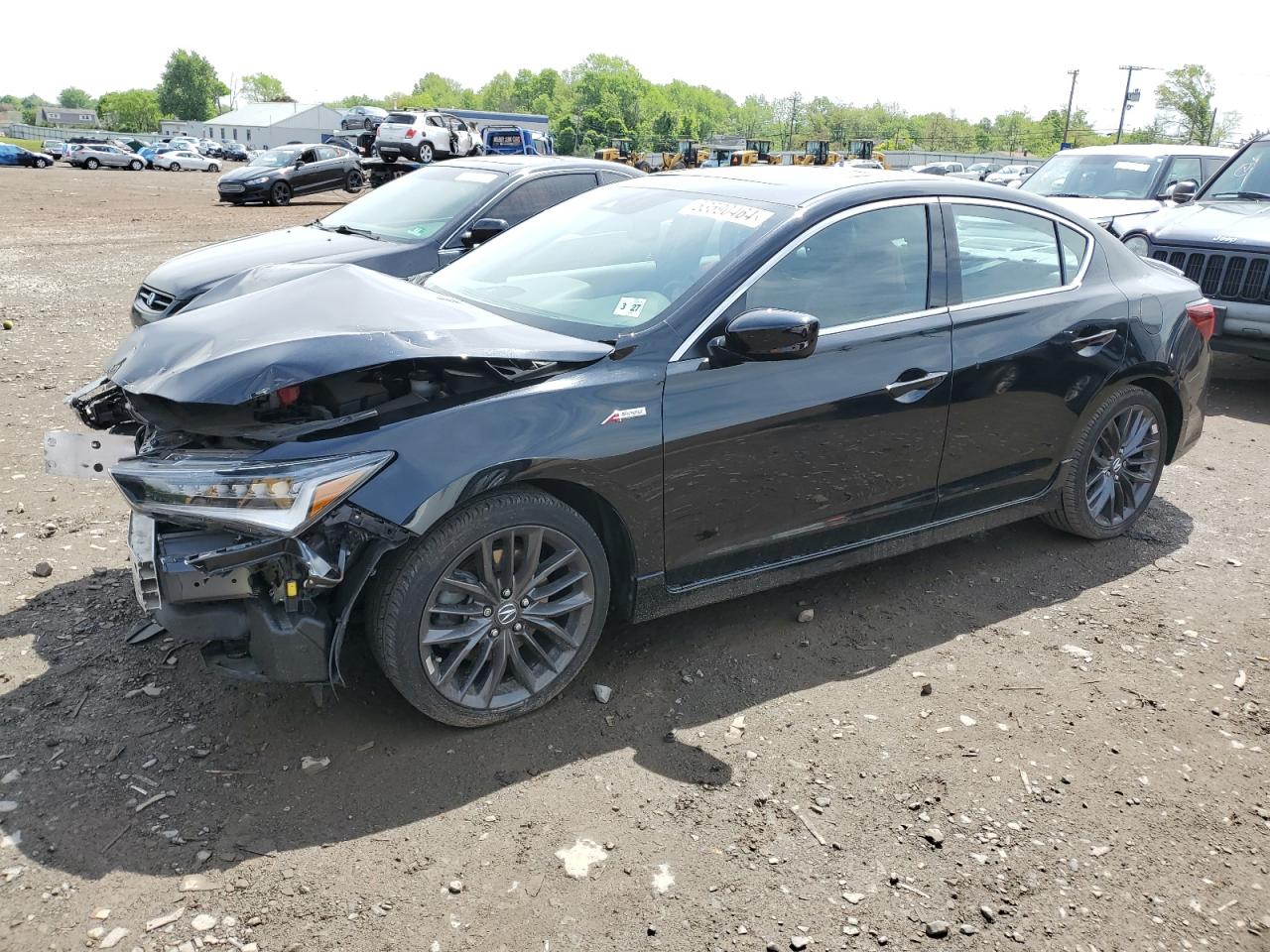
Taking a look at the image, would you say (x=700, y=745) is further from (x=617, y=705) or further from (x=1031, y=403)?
(x=1031, y=403)

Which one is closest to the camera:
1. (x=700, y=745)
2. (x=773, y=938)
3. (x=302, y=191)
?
(x=773, y=938)

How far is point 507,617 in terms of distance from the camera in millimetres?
3430

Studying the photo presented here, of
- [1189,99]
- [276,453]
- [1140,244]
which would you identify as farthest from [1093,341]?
[1189,99]

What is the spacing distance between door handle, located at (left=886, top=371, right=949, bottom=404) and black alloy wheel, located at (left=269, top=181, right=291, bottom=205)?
2400 cm

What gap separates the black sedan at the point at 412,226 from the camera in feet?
24.5

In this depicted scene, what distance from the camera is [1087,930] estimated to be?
2727mm

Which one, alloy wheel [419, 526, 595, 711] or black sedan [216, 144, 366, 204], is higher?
alloy wheel [419, 526, 595, 711]

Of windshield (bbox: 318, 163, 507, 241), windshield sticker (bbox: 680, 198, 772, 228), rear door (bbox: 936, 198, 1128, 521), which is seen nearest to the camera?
windshield sticker (bbox: 680, 198, 772, 228)

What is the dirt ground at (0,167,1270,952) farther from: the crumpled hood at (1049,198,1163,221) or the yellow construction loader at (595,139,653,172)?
the yellow construction loader at (595,139,653,172)

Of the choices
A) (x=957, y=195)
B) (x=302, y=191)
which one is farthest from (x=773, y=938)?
(x=302, y=191)

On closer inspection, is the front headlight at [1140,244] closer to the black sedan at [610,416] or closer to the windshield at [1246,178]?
the windshield at [1246,178]

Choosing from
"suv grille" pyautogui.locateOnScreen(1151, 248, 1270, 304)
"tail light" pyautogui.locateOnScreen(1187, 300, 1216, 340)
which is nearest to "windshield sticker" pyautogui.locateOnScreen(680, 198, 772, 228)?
"tail light" pyautogui.locateOnScreen(1187, 300, 1216, 340)

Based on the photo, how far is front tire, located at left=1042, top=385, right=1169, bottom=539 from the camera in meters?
4.98

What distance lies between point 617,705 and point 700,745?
1.23 ft
